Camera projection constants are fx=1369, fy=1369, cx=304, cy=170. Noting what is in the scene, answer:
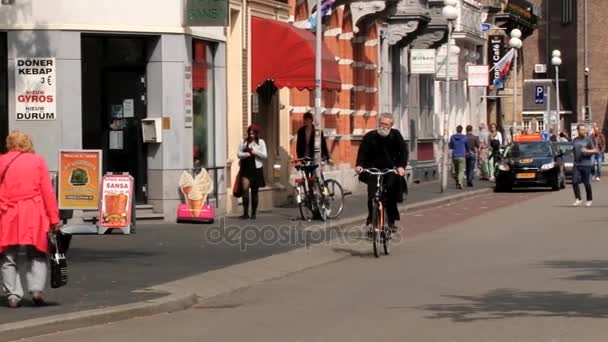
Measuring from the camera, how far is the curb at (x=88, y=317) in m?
11.3

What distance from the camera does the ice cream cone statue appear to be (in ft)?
78.8

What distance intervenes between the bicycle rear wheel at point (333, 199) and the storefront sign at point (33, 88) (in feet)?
17.5

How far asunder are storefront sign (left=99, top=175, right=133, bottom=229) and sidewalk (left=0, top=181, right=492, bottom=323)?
0.38 meters

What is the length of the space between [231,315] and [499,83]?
4949cm

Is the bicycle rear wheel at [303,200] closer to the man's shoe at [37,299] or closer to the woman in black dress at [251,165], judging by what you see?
the woman in black dress at [251,165]

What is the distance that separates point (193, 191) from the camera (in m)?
24.0

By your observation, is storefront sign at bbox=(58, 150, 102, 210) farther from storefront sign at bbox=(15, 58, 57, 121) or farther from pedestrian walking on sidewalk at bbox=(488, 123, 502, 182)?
pedestrian walking on sidewalk at bbox=(488, 123, 502, 182)

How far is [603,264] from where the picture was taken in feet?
57.4

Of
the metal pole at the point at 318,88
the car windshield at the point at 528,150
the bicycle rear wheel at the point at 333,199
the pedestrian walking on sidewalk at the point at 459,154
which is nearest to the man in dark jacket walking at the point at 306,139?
the metal pole at the point at 318,88

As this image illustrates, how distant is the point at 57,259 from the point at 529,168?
29008mm

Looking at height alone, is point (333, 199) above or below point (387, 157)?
below

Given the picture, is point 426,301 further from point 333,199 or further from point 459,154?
point 459,154

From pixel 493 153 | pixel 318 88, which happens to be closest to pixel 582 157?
pixel 318 88

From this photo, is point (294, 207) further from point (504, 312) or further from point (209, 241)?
point (504, 312)
